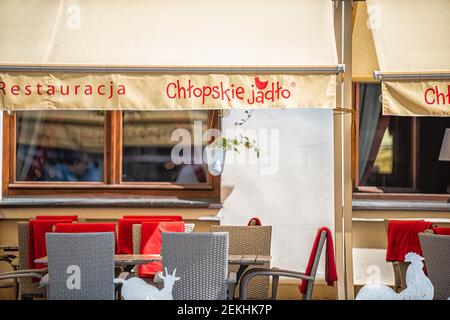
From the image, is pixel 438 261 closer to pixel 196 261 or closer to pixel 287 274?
pixel 287 274

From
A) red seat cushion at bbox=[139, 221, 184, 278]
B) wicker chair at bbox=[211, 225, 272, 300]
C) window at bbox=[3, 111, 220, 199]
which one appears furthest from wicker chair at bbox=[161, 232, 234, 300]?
window at bbox=[3, 111, 220, 199]

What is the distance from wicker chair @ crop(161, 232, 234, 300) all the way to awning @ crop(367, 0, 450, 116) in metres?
2.13

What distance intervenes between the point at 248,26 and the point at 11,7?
2494 mm

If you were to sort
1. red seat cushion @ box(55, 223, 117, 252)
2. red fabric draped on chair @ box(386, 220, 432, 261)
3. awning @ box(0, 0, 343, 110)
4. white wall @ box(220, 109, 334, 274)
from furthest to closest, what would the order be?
white wall @ box(220, 109, 334, 274)
red fabric draped on chair @ box(386, 220, 432, 261)
red seat cushion @ box(55, 223, 117, 252)
awning @ box(0, 0, 343, 110)

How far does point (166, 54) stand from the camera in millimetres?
7910

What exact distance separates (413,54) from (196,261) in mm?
3034

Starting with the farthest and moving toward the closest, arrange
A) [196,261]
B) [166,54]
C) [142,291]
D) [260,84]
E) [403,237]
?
Result: [403,237]
[166,54]
[260,84]
[142,291]
[196,261]

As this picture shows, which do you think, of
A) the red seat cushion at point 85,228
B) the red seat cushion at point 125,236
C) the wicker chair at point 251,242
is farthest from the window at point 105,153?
the red seat cushion at point 85,228

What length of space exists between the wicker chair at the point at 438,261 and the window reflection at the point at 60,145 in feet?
18.8

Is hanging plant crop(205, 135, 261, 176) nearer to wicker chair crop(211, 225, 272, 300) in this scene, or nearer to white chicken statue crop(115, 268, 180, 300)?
wicker chair crop(211, 225, 272, 300)

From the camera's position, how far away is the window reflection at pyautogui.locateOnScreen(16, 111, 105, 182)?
1173 cm

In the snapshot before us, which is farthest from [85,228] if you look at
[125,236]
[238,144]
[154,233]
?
[238,144]

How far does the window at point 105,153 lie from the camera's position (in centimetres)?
1155

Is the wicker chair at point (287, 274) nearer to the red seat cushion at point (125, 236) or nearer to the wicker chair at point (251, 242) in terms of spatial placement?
the wicker chair at point (251, 242)
